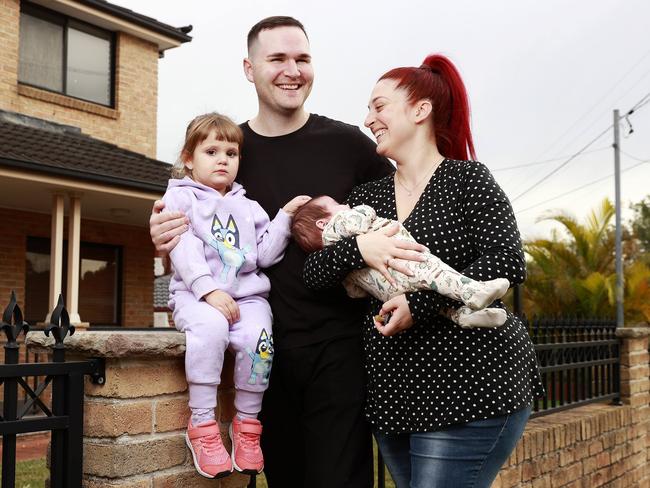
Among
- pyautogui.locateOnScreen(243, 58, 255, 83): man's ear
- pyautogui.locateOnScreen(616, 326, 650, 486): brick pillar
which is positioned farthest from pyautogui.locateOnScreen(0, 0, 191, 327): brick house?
pyautogui.locateOnScreen(243, 58, 255, 83): man's ear

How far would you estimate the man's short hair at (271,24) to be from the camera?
3.03 metres

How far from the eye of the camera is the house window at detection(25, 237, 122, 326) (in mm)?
13273

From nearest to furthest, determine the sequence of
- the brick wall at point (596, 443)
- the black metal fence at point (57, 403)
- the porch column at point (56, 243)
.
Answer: the black metal fence at point (57, 403), the brick wall at point (596, 443), the porch column at point (56, 243)

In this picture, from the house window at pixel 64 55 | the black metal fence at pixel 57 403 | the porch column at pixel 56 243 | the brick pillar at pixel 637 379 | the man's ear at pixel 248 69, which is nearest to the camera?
the black metal fence at pixel 57 403

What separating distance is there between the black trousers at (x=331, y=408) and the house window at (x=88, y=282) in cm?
1141

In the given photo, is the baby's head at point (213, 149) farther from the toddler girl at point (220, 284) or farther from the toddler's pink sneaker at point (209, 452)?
the toddler's pink sneaker at point (209, 452)

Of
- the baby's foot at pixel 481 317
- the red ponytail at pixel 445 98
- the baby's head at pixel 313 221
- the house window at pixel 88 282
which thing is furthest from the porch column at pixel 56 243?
the baby's foot at pixel 481 317

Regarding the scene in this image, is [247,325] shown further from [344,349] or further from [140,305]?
[140,305]

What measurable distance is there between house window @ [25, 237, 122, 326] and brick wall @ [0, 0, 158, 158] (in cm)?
248

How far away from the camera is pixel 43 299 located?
13461 mm

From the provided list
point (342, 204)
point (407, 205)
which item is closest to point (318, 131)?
point (342, 204)

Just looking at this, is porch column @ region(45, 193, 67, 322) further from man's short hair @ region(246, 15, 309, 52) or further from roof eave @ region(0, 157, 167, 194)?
man's short hair @ region(246, 15, 309, 52)

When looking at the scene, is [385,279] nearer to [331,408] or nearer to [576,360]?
[331,408]

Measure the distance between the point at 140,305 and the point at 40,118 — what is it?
413cm
